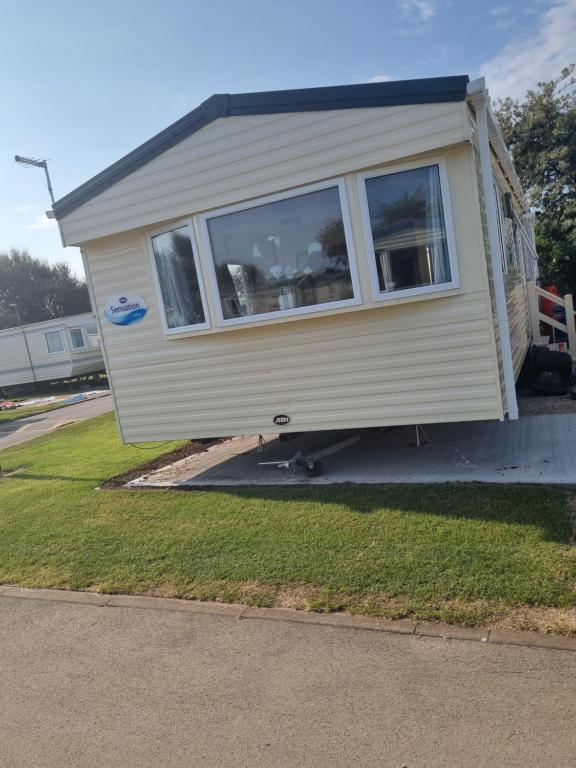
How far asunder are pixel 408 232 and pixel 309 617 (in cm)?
337

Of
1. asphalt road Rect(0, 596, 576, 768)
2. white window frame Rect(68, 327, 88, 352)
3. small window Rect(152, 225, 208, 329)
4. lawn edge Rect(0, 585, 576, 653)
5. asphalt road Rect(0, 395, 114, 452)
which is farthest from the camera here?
white window frame Rect(68, 327, 88, 352)

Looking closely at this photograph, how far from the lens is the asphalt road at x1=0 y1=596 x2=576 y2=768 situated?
242cm

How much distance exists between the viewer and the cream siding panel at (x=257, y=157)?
4961 millimetres

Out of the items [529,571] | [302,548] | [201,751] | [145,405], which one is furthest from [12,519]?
[529,571]

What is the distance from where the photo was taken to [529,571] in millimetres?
3514

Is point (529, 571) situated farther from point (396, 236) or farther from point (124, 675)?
point (396, 236)

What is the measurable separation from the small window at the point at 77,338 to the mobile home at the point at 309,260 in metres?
21.5

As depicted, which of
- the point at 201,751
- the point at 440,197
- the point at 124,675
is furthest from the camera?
the point at 440,197

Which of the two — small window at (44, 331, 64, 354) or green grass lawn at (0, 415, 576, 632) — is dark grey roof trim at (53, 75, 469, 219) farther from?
small window at (44, 331, 64, 354)

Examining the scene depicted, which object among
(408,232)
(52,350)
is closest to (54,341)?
(52,350)

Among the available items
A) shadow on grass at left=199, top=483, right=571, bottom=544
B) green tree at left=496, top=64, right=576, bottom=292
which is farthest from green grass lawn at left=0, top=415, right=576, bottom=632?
green tree at left=496, top=64, right=576, bottom=292

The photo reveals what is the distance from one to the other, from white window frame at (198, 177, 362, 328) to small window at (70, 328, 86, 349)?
22.9m

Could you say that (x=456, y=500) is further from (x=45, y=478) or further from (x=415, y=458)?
(x=45, y=478)

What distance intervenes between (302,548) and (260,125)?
3.95 metres
